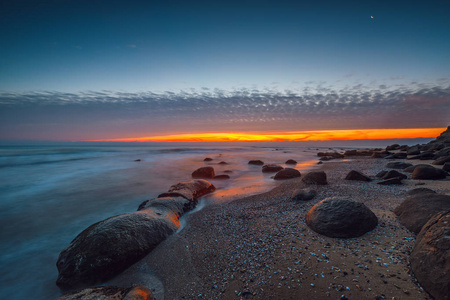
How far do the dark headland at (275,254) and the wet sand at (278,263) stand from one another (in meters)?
0.01

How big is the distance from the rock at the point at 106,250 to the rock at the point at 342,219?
327 centimetres

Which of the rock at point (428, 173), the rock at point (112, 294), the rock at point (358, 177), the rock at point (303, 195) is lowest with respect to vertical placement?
the rock at point (112, 294)

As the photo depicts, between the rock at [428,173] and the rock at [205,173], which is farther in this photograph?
the rock at [205,173]

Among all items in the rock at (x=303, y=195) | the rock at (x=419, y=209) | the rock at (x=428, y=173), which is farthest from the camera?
the rock at (x=428, y=173)

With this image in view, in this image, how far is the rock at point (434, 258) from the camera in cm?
198

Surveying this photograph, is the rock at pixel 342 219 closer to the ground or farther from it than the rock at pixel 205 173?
farther from it

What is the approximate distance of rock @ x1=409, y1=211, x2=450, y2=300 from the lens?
1983 mm

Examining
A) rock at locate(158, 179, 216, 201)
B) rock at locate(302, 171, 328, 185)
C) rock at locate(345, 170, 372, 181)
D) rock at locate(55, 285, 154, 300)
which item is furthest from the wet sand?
rock at locate(345, 170, 372, 181)

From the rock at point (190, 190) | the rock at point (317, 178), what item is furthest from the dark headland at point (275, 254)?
the rock at point (317, 178)

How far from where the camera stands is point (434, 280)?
2.05 m

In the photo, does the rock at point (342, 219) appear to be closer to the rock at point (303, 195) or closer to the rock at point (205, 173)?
the rock at point (303, 195)

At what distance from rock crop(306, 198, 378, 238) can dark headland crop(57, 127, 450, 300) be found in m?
0.02

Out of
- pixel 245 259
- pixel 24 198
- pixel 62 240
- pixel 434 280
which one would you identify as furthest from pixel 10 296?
pixel 24 198

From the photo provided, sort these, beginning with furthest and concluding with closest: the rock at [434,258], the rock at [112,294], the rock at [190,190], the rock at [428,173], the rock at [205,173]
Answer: the rock at [205,173]
the rock at [428,173]
the rock at [190,190]
the rock at [112,294]
the rock at [434,258]
